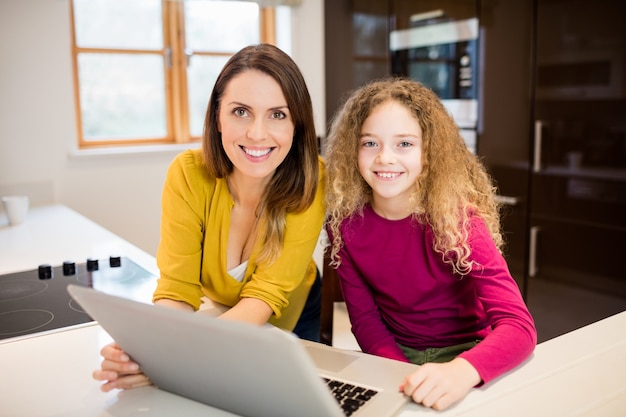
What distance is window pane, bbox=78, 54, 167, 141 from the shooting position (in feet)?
10.1

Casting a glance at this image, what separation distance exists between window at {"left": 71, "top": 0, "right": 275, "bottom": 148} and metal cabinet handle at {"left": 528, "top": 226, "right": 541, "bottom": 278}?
1913mm

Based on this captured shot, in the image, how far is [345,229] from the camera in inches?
52.2

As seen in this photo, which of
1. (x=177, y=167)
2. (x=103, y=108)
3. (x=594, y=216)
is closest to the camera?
(x=177, y=167)

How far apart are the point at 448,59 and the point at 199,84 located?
1411 millimetres

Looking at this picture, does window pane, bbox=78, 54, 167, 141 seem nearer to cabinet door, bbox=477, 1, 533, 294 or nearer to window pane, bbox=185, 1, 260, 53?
window pane, bbox=185, 1, 260, 53

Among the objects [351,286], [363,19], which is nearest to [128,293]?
[351,286]

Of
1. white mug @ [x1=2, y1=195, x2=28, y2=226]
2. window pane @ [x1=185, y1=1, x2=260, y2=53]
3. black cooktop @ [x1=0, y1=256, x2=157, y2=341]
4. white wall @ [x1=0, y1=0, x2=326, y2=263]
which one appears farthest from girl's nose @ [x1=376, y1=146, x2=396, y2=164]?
window pane @ [x1=185, y1=1, x2=260, y2=53]

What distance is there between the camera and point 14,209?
2.26 meters

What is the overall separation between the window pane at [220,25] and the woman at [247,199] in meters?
2.09

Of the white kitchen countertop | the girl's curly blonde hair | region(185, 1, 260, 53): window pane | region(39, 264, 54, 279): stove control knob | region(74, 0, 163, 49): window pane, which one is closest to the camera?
the white kitchen countertop

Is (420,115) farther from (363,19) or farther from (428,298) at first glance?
(363,19)

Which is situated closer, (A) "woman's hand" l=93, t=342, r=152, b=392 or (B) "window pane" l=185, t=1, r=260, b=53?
(A) "woman's hand" l=93, t=342, r=152, b=392

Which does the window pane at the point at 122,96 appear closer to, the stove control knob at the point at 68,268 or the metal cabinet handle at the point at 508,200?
the stove control knob at the point at 68,268

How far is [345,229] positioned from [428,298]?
24 cm
